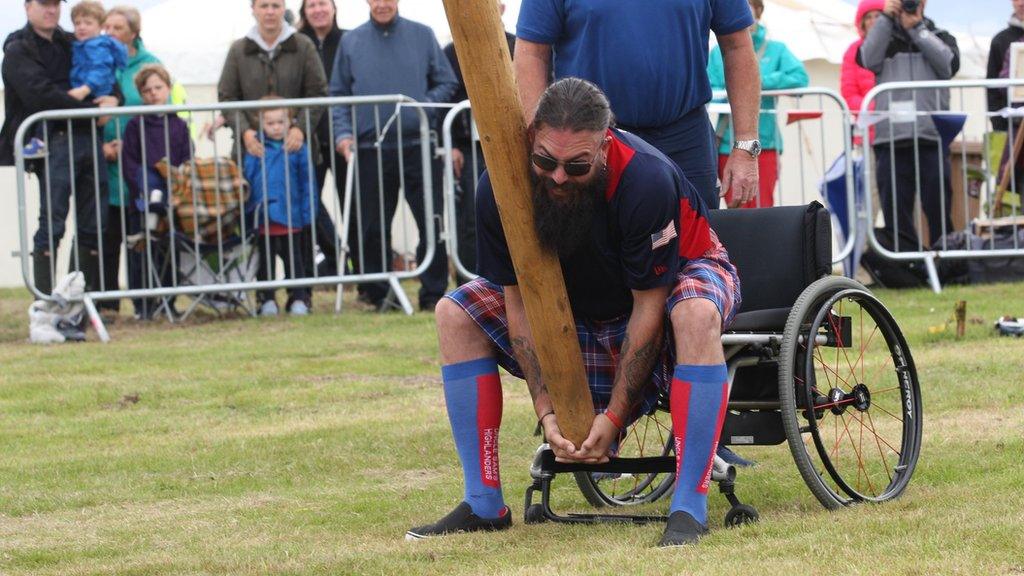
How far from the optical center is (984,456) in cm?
571

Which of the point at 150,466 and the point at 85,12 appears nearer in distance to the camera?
the point at 150,466

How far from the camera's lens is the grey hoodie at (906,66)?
11508 millimetres

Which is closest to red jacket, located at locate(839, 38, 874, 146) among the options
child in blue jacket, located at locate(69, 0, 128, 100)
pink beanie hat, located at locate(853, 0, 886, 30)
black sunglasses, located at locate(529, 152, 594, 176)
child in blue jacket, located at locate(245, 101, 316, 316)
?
pink beanie hat, located at locate(853, 0, 886, 30)

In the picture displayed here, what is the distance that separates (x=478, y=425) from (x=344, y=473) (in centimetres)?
139

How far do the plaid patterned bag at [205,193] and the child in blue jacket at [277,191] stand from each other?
0.40 ft

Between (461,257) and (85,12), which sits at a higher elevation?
A: (85,12)

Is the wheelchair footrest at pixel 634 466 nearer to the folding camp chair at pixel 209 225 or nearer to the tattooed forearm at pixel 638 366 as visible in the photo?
the tattooed forearm at pixel 638 366

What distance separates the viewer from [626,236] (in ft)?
14.9

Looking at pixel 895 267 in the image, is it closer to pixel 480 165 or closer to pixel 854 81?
pixel 854 81

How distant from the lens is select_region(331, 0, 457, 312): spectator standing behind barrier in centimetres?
1111

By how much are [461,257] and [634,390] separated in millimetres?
6963

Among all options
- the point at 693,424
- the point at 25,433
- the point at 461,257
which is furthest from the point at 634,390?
the point at 461,257

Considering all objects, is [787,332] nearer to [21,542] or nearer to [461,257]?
[21,542]

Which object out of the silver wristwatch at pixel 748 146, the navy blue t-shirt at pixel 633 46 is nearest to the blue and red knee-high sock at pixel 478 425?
the navy blue t-shirt at pixel 633 46
